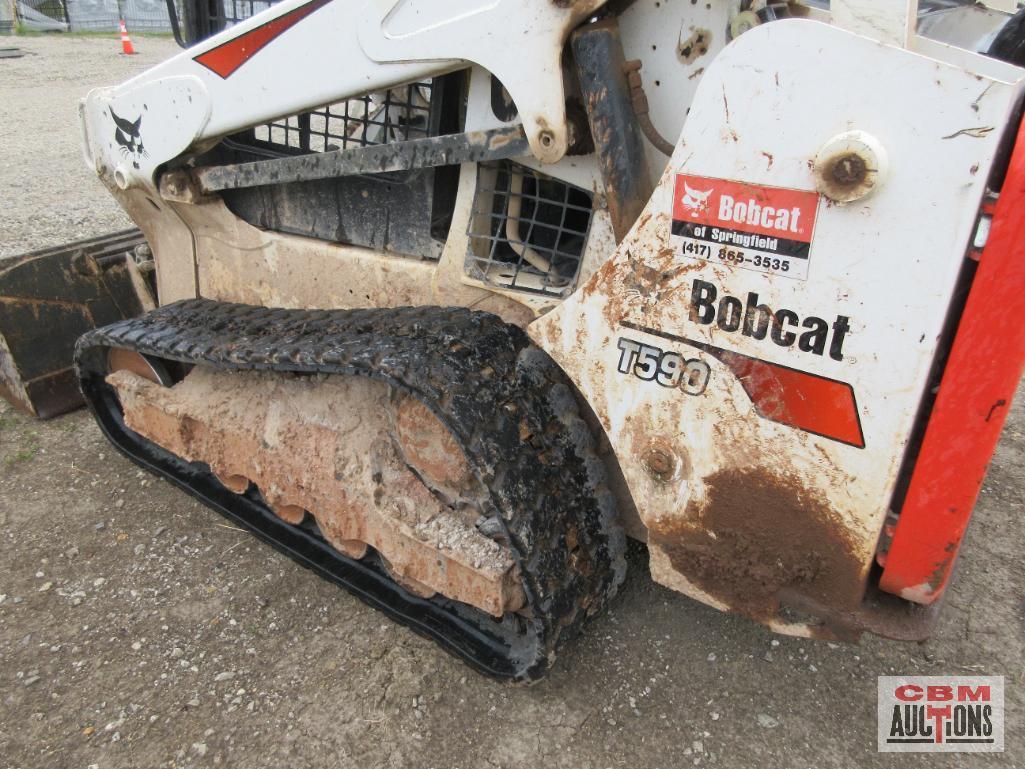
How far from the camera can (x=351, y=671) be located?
2021 mm

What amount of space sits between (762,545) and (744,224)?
624mm

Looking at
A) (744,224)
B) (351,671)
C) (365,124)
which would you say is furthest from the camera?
(365,124)

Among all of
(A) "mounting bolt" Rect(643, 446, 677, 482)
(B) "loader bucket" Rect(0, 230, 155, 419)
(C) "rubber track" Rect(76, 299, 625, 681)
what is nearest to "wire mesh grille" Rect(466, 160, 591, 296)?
(C) "rubber track" Rect(76, 299, 625, 681)

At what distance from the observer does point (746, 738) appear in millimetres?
1850

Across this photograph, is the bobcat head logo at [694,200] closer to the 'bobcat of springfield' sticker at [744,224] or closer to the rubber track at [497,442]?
the 'bobcat of springfield' sticker at [744,224]

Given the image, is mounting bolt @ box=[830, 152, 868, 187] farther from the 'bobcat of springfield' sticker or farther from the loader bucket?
the loader bucket

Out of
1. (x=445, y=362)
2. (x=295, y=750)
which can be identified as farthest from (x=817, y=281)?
(x=295, y=750)

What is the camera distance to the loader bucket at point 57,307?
3.00m

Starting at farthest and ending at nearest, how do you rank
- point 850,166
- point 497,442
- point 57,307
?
point 57,307, point 497,442, point 850,166

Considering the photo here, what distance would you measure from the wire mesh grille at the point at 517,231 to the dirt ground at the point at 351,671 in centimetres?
89

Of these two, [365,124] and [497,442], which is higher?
[365,124]

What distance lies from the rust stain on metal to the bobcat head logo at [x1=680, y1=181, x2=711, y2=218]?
1.62 feet

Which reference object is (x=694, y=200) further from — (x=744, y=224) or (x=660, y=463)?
(x=660, y=463)

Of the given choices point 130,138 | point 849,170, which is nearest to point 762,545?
point 849,170
